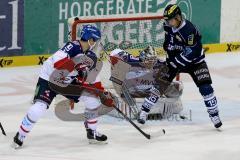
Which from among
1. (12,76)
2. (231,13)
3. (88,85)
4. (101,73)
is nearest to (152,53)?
(101,73)

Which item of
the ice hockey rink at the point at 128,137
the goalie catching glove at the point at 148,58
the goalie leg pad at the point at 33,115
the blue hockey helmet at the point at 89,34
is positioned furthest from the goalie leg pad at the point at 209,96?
the goalie leg pad at the point at 33,115

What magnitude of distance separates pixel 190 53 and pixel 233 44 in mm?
5475

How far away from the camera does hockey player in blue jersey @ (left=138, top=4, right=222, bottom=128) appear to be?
7645mm

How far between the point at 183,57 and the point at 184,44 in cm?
13

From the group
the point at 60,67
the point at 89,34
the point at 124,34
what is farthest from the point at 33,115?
the point at 124,34

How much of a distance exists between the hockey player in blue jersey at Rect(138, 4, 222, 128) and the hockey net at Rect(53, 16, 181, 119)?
799 millimetres

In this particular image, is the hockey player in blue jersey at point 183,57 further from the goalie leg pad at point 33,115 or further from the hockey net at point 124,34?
the goalie leg pad at point 33,115

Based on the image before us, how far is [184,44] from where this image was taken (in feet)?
25.3

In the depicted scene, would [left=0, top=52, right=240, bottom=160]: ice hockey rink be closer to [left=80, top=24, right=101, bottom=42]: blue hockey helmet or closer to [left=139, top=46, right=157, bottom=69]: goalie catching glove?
[left=139, top=46, right=157, bottom=69]: goalie catching glove

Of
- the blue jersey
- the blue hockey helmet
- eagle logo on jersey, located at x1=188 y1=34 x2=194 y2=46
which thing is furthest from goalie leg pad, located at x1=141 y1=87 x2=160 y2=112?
the blue hockey helmet

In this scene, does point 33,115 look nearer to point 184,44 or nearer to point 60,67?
point 60,67

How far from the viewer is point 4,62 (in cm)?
1098

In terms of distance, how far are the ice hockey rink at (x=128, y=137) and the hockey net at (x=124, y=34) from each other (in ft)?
2.36

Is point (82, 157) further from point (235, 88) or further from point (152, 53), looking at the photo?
point (235, 88)
